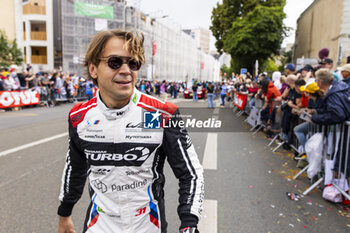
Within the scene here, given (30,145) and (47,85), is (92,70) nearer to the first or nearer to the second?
(30,145)

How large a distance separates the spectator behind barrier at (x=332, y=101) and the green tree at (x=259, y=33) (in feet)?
92.8

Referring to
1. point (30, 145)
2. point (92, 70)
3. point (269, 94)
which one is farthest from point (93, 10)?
point (92, 70)

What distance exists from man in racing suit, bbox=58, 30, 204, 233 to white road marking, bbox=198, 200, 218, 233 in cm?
184

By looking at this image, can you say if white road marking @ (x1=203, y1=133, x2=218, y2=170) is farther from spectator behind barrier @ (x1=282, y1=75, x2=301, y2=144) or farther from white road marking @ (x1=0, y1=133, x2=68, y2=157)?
white road marking @ (x1=0, y1=133, x2=68, y2=157)

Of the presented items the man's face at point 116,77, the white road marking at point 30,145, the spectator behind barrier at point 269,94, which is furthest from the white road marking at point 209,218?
the spectator behind barrier at point 269,94

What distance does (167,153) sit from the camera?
164 cm

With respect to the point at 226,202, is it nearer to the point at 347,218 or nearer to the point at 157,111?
the point at 347,218

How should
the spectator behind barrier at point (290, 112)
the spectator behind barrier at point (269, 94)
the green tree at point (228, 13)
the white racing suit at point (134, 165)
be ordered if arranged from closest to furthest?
the white racing suit at point (134, 165) → the spectator behind barrier at point (290, 112) → the spectator behind barrier at point (269, 94) → the green tree at point (228, 13)

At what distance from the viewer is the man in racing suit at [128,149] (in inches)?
61.9

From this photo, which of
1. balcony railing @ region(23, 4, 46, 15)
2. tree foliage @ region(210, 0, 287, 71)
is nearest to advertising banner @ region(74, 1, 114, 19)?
balcony railing @ region(23, 4, 46, 15)

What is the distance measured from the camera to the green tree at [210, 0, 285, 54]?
36.4 metres

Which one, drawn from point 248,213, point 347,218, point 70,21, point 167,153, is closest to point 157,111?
point 167,153

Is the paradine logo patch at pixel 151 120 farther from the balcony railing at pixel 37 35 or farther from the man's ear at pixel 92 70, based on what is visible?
the balcony railing at pixel 37 35

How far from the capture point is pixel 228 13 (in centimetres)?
3850
